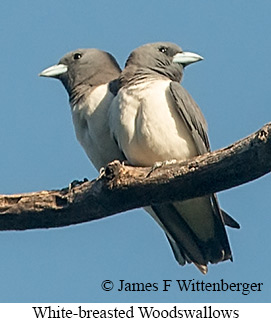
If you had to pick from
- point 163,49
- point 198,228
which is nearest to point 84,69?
point 163,49

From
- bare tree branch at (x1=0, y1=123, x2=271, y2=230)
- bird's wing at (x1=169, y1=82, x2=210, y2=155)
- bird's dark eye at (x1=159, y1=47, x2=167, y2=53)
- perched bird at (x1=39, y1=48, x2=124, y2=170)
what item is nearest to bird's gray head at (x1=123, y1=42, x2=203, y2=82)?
bird's dark eye at (x1=159, y1=47, x2=167, y2=53)

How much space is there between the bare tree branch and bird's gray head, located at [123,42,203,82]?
5.19 feet

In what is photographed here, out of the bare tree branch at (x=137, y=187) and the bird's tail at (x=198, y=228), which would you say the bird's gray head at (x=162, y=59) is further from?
the bare tree branch at (x=137, y=187)

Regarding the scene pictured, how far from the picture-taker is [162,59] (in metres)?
7.04

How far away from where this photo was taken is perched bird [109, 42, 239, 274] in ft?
20.5

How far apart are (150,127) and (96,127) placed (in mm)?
698

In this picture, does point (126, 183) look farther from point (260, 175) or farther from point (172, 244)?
point (172, 244)

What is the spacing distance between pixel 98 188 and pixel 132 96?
1.12m

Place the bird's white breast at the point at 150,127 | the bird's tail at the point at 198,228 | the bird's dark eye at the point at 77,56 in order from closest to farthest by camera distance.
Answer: the bird's white breast at the point at 150,127 → the bird's tail at the point at 198,228 → the bird's dark eye at the point at 77,56

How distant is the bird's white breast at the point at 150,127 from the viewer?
621 cm

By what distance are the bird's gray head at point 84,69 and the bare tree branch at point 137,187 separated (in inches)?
69.9

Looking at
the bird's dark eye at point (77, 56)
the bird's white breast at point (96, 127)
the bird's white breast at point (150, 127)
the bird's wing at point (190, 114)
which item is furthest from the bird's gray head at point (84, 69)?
the bird's wing at point (190, 114)

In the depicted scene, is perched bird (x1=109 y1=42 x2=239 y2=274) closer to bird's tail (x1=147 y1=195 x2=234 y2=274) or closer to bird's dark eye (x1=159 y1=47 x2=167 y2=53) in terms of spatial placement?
bird's tail (x1=147 y1=195 x2=234 y2=274)

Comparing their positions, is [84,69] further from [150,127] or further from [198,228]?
[198,228]
